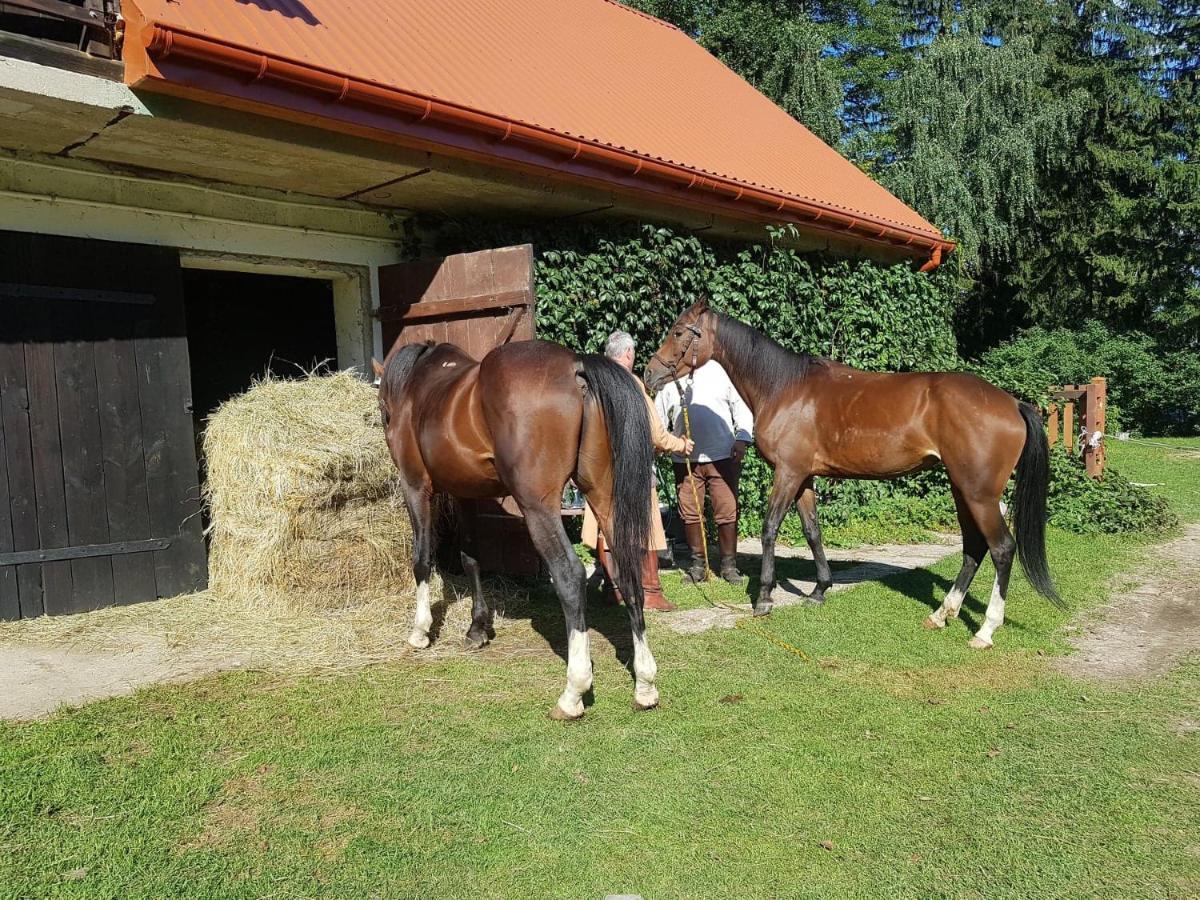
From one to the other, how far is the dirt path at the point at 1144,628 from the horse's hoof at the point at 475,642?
3126 mm

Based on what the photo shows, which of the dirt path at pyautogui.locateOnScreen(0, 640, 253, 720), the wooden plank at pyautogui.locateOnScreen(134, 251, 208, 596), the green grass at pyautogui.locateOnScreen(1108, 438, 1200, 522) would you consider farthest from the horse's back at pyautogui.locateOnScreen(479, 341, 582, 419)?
the green grass at pyautogui.locateOnScreen(1108, 438, 1200, 522)

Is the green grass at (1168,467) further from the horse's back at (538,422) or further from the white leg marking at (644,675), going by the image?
the horse's back at (538,422)

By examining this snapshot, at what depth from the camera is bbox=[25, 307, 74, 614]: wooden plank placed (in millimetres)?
5188

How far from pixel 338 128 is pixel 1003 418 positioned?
415 centimetres

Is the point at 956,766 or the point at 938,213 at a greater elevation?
the point at 938,213

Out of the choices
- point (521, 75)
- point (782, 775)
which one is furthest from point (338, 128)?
point (782, 775)

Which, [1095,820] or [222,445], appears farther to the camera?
[222,445]

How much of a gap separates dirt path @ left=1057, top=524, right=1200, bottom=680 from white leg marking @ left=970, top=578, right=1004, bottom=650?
0.38 m

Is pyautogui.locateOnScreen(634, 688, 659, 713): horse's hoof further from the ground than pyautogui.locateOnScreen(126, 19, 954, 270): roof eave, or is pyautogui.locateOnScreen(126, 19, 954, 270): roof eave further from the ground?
pyautogui.locateOnScreen(126, 19, 954, 270): roof eave

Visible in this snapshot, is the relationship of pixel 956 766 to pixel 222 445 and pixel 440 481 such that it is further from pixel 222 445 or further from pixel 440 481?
pixel 222 445

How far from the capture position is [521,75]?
6895 mm

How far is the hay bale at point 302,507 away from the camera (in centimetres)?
543

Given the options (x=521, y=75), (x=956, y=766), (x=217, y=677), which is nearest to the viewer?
(x=956, y=766)

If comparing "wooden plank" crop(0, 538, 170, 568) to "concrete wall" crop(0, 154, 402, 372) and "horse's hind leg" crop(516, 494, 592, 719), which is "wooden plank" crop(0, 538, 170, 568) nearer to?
"concrete wall" crop(0, 154, 402, 372)
